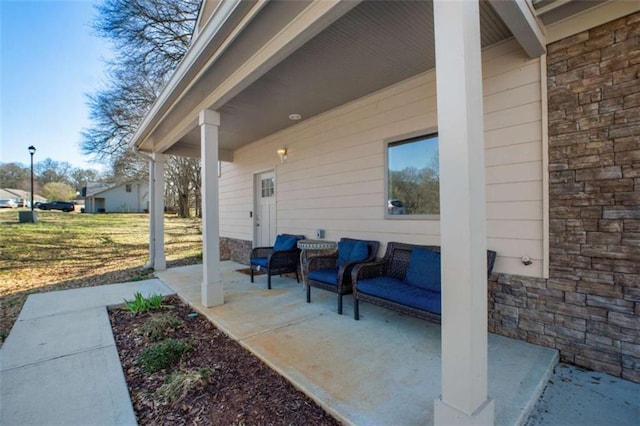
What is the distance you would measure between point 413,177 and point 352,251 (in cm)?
128

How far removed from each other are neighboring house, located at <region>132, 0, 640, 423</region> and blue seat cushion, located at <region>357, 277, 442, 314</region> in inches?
19.2

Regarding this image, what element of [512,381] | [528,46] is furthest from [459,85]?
[512,381]

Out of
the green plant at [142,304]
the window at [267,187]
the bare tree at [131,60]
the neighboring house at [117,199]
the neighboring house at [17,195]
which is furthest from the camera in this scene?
the neighboring house at [17,195]

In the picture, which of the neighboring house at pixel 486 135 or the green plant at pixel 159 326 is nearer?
the neighboring house at pixel 486 135

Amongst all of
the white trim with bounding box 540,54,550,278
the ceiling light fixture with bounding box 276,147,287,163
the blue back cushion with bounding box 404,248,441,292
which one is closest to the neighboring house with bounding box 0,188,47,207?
the ceiling light fixture with bounding box 276,147,287,163

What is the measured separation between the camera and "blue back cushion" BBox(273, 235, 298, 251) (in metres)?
5.22

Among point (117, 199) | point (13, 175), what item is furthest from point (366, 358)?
point (13, 175)

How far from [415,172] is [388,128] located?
0.71 meters

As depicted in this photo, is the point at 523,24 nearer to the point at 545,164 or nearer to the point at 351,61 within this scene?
the point at 545,164

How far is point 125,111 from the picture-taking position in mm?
10062

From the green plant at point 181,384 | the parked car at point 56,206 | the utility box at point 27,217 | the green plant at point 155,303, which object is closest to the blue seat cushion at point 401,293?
the green plant at point 181,384

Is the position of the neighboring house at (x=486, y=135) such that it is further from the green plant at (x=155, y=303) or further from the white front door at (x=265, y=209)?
the white front door at (x=265, y=209)

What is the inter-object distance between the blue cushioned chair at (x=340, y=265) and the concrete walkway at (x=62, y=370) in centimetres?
219

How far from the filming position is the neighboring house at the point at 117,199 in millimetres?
33781
